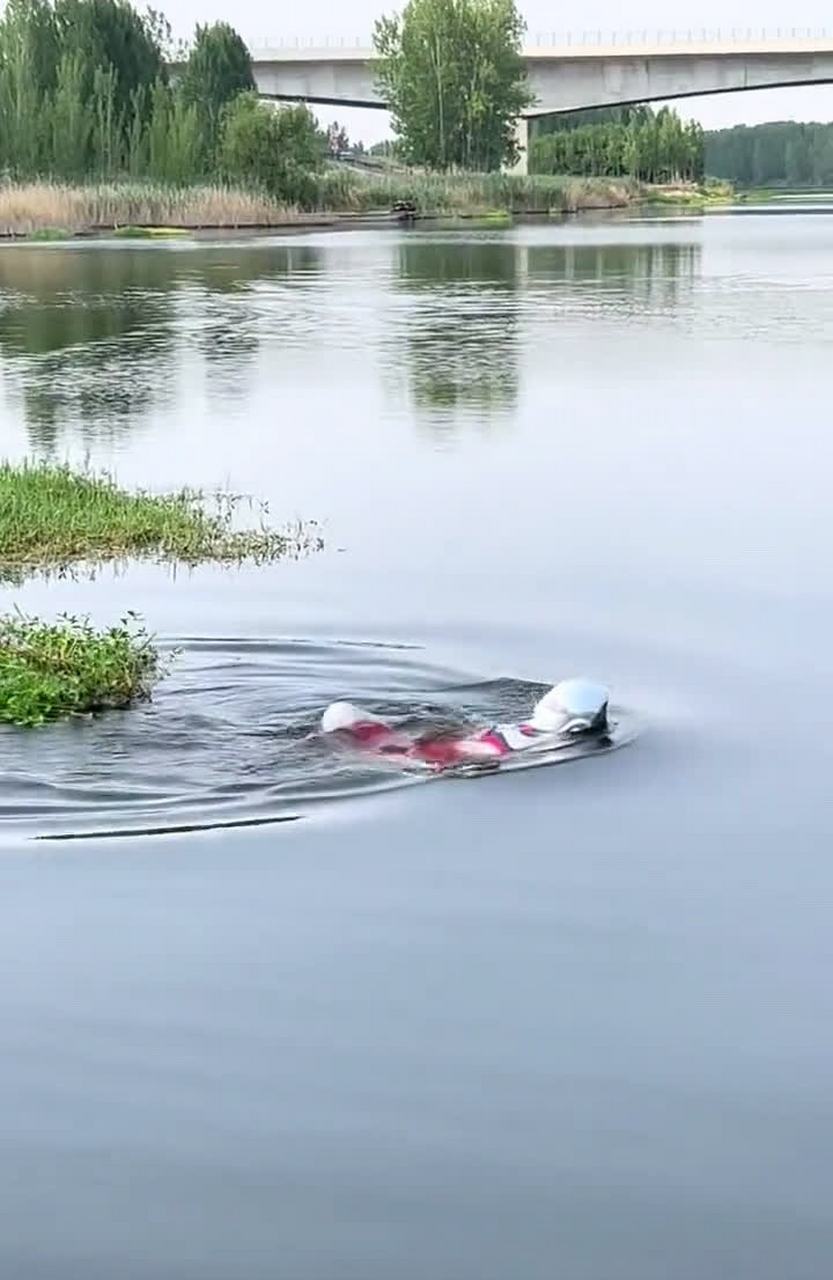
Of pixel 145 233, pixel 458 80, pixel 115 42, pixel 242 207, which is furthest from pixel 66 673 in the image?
pixel 458 80

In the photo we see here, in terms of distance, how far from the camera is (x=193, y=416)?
67.1ft

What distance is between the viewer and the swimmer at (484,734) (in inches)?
348

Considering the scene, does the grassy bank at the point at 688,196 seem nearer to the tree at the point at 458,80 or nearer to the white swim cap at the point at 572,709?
the tree at the point at 458,80

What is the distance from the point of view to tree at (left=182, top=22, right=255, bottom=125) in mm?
80812

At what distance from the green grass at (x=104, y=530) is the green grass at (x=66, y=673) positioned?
2623 mm

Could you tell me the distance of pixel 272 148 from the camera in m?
71.7

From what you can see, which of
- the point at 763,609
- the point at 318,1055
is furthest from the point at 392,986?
the point at 763,609

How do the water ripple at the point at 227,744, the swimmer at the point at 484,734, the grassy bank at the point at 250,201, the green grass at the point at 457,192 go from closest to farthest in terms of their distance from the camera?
the water ripple at the point at 227,744 → the swimmer at the point at 484,734 → the grassy bank at the point at 250,201 → the green grass at the point at 457,192

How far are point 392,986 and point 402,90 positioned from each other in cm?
9586

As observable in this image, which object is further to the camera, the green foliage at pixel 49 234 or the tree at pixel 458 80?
the tree at pixel 458 80

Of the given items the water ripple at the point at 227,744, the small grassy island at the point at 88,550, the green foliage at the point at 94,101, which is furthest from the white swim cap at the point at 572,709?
the green foliage at the point at 94,101

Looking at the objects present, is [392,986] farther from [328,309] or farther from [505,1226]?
[328,309]

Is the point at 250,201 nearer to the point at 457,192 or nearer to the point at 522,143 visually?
the point at 457,192

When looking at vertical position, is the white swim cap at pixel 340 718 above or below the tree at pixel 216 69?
below
